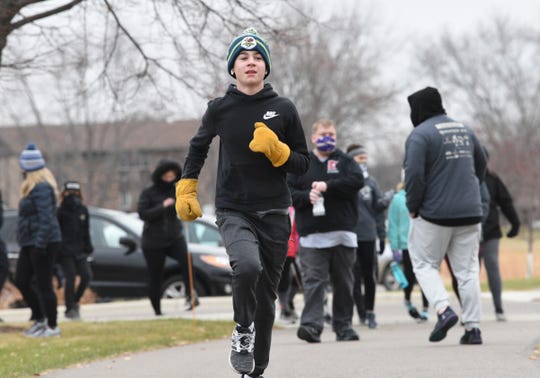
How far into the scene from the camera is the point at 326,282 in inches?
388

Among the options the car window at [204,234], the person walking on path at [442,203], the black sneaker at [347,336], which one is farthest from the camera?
the car window at [204,234]

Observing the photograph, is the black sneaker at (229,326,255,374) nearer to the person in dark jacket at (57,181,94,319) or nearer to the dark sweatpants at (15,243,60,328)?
the dark sweatpants at (15,243,60,328)

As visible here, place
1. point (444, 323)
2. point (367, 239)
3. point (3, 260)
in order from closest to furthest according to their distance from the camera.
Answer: point (444, 323) < point (367, 239) < point (3, 260)

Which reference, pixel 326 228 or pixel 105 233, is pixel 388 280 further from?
pixel 326 228

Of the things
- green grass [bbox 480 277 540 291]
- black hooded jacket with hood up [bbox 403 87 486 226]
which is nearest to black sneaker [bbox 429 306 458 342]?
black hooded jacket with hood up [bbox 403 87 486 226]

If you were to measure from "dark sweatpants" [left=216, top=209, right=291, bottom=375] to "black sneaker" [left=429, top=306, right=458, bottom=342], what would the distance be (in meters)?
2.49

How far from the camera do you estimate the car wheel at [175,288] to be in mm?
16500

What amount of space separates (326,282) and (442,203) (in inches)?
59.4

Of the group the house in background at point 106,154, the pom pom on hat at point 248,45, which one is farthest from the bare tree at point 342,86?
the pom pom on hat at point 248,45

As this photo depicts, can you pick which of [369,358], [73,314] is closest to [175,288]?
[73,314]

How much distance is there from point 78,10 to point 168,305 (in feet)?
16.9

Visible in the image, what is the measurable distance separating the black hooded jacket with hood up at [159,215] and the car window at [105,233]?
146 inches

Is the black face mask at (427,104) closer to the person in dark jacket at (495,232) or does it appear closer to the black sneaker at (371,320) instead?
the person in dark jacket at (495,232)

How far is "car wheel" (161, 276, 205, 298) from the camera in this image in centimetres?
1650
